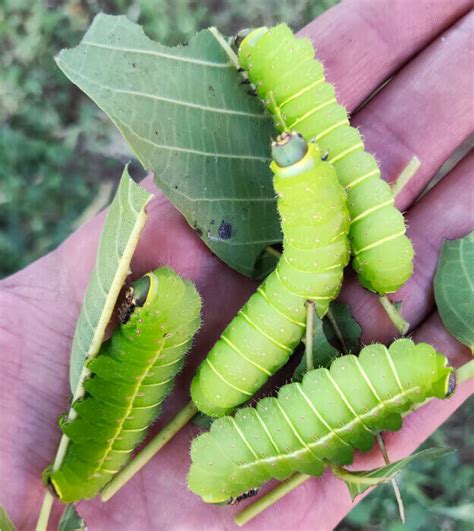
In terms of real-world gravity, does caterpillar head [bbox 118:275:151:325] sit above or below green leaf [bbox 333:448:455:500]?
above

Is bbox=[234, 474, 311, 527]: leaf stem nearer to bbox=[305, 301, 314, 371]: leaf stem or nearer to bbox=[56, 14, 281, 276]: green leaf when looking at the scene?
bbox=[305, 301, 314, 371]: leaf stem

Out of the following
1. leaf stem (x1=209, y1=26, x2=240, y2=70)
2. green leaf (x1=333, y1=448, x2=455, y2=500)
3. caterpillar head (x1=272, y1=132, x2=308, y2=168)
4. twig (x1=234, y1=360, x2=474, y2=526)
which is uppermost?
leaf stem (x1=209, y1=26, x2=240, y2=70)

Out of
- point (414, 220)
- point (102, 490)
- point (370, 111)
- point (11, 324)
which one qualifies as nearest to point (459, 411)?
point (414, 220)

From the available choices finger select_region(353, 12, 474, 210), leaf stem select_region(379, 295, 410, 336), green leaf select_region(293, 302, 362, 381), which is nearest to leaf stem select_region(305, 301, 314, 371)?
green leaf select_region(293, 302, 362, 381)

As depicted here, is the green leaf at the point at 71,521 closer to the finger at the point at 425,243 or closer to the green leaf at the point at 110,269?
the green leaf at the point at 110,269

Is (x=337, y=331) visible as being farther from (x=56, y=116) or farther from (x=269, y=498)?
(x=56, y=116)

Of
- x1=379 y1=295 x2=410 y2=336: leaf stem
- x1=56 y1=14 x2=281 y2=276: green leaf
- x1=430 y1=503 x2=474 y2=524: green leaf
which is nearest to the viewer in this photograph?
x1=56 y1=14 x2=281 y2=276: green leaf

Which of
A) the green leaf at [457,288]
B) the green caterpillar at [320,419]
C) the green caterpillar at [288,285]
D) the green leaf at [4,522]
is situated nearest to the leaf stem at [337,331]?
the green caterpillar at [288,285]
